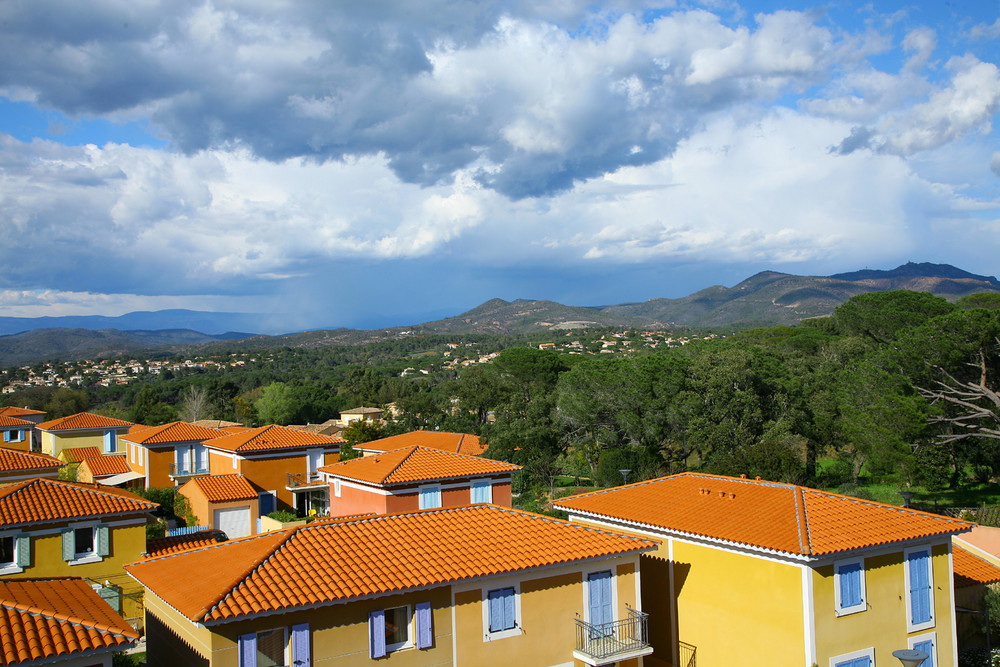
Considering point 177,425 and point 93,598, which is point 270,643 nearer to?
point 93,598

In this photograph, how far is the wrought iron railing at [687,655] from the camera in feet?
46.2

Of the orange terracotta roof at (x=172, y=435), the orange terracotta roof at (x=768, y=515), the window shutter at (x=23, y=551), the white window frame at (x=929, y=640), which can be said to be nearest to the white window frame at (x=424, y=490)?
the orange terracotta roof at (x=768, y=515)

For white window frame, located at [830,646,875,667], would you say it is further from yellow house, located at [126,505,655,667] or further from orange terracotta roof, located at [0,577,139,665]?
orange terracotta roof, located at [0,577,139,665]

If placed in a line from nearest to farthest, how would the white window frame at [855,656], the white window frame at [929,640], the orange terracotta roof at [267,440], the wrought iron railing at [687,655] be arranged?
the white window frame at [855,656], the white window frame at [929,640], the wrought iron railing at [687,655], the orange terracotta roof at [267,440]

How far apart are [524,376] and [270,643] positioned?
51.9 m

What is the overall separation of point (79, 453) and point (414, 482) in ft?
86.1

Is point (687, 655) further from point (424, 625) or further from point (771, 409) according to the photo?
point (771, 409)

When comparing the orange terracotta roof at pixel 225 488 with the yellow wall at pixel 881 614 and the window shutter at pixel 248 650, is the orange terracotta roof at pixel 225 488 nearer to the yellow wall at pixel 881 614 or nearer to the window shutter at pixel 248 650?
the window shutter at pixel 248 650

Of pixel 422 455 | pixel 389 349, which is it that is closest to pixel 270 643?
pixel 422 455

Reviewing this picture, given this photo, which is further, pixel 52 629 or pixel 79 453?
pixel 79 453

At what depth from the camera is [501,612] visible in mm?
11703

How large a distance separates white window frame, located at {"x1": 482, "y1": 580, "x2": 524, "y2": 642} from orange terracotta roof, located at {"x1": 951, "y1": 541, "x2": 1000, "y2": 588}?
10.9m

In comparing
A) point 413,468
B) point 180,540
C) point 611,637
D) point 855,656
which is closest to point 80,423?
point 180,540

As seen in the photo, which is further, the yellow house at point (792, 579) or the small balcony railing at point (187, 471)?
the small balcony railing at point (187, 471)
